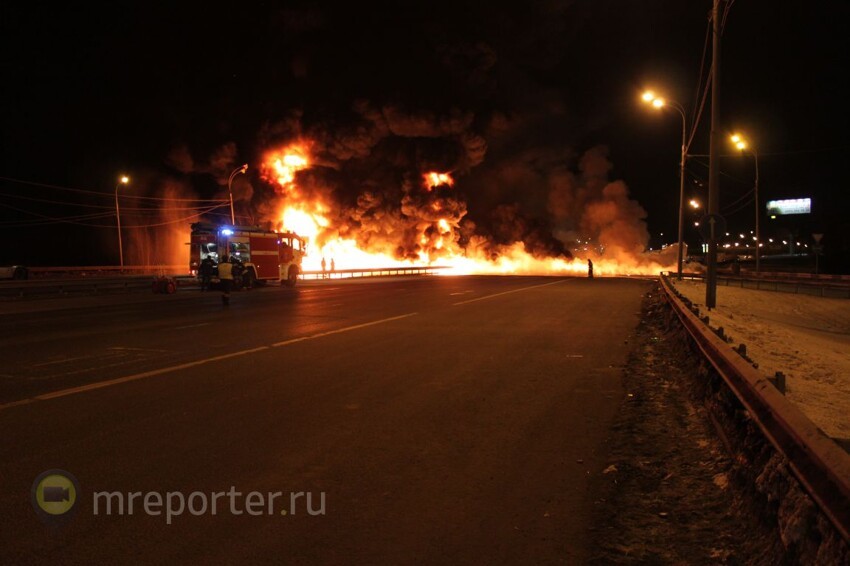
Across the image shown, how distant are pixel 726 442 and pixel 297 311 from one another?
14155mm

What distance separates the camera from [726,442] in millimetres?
5129

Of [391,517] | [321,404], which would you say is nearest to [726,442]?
[391,517]

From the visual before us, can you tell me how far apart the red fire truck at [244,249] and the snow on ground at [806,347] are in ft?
63.2

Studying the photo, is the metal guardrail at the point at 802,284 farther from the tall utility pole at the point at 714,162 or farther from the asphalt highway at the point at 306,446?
the asphalt highway at the point at 306,446

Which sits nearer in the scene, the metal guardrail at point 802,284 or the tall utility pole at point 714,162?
the tall utility pole at point 714,162

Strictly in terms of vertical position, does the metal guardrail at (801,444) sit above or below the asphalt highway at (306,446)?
above

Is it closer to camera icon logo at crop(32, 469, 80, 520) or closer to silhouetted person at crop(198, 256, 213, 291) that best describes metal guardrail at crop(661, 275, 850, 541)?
camera icon logo at crop(32, 469, 80, 520)

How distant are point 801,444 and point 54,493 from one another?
4688 millimetres

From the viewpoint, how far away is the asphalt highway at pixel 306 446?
3666mm

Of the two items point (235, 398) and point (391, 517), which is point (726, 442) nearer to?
point (391, 517)

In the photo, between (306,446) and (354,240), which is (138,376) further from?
(354,240)

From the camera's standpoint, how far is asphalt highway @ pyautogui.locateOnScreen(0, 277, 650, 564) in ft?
12.0

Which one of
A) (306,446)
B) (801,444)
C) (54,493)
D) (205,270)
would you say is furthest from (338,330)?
(205,270)

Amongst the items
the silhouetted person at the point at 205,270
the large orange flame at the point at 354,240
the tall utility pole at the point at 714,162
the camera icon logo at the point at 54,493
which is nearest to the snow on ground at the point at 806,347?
the tall utility pole at the point at 714,162
